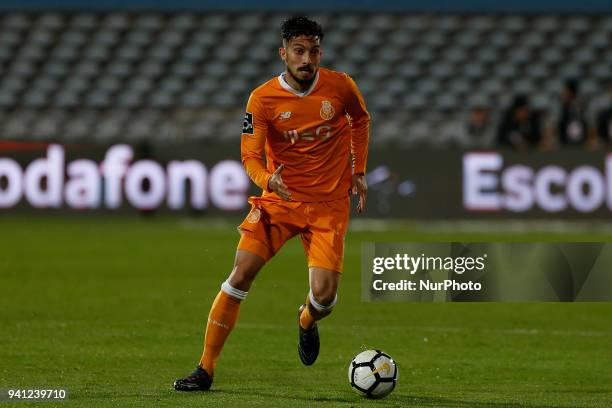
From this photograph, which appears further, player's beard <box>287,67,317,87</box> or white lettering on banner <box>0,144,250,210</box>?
white lettering on banner <box>0,144,250,210</box>

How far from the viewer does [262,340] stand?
343 inches

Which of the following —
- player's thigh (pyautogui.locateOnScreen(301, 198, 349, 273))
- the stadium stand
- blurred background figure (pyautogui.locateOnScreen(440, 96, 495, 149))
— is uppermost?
the stadium stand

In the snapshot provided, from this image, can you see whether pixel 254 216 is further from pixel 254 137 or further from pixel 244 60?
pixel 244 60

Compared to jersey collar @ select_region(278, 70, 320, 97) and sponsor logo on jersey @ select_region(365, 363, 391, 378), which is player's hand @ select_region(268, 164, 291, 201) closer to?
jersey collar @ select_region(278, 70, 320, 97)

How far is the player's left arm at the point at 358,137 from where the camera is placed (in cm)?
693

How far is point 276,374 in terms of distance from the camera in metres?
7.23

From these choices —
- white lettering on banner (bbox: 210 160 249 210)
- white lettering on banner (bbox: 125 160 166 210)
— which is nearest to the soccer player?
white lettering on banner (bbox: 210 160 249 210)

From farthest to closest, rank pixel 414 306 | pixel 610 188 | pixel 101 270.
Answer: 1. pixel 610 188
2. pixel 101 270
3. pixel 414 306

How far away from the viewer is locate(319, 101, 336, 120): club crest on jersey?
6.80 m

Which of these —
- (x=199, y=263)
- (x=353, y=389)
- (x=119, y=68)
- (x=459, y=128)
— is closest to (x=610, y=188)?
(x=459, y=128)

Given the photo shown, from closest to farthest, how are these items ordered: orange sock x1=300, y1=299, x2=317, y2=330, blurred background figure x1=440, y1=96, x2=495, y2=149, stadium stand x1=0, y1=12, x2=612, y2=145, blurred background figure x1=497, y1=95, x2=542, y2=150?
orange sock x1=300, y1=299, x2=317, y2=330
blurred background figure x1=497, y1=95, x2=542, y2=150
blurred background figure x1=440, y1=96, x2=495, y2=149
stadium stand x1=0, y1=12, x2=612, y2=145

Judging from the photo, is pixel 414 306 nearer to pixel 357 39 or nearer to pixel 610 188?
pixel 610 188

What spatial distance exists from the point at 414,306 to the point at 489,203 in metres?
8.04

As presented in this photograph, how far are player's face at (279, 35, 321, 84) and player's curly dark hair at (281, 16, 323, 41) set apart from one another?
0.02 metres
